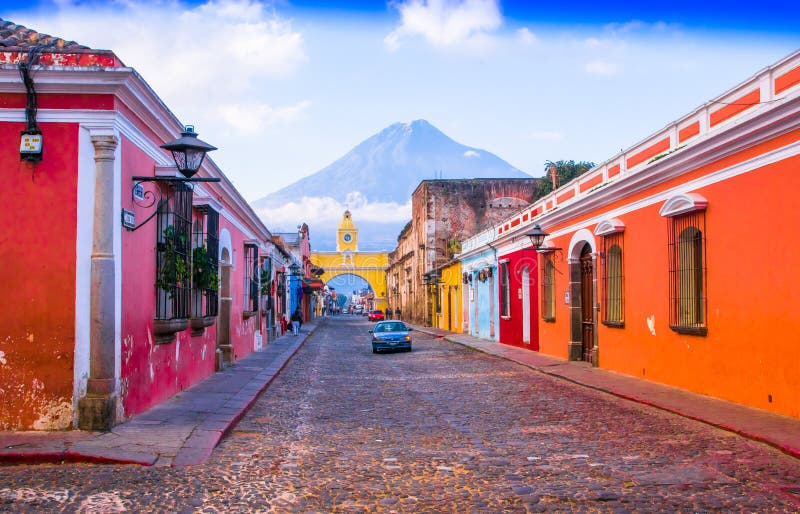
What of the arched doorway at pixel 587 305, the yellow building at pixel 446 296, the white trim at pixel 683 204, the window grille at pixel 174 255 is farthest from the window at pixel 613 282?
the yellow building at pixel 446 296

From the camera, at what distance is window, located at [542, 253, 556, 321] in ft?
66.8

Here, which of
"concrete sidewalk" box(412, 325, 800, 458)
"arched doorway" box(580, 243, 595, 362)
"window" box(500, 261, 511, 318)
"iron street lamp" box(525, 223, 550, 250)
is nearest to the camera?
"concrete sidewalk" box(412, 325, 800, 458)

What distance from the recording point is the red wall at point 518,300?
22205 millimetres

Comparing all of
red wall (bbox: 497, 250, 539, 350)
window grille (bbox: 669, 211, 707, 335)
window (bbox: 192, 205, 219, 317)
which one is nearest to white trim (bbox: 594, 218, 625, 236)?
window grille (bbox: 669, 211, 707, 335)

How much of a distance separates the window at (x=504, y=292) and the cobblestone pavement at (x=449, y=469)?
14.3 metres

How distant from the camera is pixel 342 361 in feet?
67.7

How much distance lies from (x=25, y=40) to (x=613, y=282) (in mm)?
11646

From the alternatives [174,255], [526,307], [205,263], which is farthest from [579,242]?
[174,255]

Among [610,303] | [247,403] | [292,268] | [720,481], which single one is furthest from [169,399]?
[292,268]

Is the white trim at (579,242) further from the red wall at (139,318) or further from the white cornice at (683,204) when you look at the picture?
the red wall at (139,318)

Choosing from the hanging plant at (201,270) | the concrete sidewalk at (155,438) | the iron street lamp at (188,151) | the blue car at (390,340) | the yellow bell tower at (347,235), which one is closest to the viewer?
the concrete sidewalk at (155,438)

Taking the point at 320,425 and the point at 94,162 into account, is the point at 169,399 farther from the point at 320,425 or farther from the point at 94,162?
the point at 94,162

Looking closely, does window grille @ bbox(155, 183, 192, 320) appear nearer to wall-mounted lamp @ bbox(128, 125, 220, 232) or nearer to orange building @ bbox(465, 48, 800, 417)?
wall-mounted lamp @ bbox(128, 125, 220, 232)

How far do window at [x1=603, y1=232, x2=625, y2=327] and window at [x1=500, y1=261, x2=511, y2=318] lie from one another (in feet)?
29.6
